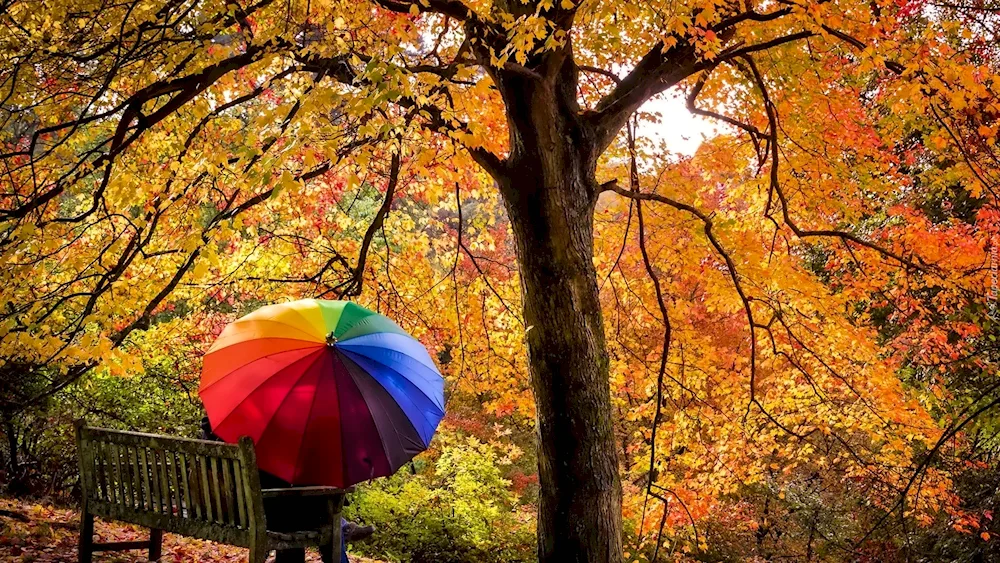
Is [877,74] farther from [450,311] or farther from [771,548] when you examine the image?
[771,548]

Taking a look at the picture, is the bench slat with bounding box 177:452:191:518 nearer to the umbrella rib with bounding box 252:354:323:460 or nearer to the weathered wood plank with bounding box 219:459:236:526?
the weathered wood plank with bounding box 219:459:236:526

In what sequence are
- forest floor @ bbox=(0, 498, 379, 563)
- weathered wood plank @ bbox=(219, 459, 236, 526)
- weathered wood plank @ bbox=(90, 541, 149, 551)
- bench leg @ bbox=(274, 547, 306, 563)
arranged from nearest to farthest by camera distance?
weathered wood plank @ bbox=(219, 459, 236, 526), bench leg @ bbox=(274, 547, 306, 563), weathered wood plank @ bbox=(90, 541, 149, 551), forest floor @ bbox=(0, 498, 379, 563)

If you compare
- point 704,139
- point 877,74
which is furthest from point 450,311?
point 877,74

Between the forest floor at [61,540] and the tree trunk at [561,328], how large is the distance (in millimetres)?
2805

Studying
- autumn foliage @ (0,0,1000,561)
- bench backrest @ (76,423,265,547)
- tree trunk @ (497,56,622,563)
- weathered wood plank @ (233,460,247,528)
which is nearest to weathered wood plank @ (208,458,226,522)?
bench backrest @ (76,423,265,547)

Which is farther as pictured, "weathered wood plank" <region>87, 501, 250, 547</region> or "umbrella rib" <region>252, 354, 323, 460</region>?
"umbrella rib" <region>252, 354, 323, 460</region>

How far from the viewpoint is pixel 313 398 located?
365 cm

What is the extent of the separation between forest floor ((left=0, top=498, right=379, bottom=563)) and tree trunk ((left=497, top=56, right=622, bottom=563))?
281cm

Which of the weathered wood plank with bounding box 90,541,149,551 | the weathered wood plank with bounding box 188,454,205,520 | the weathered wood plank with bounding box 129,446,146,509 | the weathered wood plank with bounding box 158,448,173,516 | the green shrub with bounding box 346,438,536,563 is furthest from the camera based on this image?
the green shrub with bounding box 346,438,536,563

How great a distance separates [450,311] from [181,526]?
13.5 ft

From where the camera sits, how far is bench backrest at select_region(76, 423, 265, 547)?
3.35 m

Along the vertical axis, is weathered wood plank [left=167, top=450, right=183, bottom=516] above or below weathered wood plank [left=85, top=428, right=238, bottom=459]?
below

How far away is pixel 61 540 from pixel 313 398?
99.1 inches

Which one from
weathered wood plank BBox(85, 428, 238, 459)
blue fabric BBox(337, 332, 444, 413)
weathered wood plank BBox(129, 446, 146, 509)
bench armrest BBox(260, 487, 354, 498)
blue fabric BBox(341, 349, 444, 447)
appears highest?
blue fabric BBox(337, 332, 444, 413)
